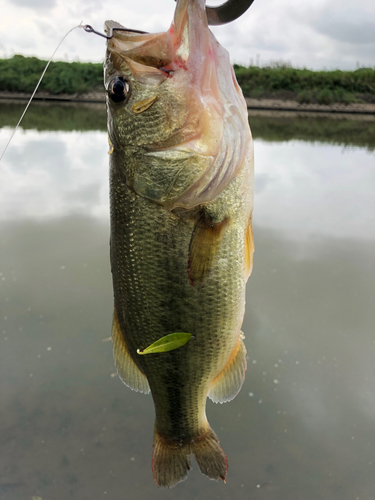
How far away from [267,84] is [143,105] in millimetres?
30162

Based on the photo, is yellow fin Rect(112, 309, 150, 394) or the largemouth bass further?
yellow fin Rect(112, 309, 150, 394)

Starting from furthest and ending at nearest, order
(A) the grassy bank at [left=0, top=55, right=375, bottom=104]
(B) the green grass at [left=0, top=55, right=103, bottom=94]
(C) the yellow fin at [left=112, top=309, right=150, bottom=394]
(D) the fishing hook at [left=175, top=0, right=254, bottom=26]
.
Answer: (B) the green grass at [left=0, top=55, right=103, bottom=94]
(A) the grassy bank at [left=0, top=55, right=375, bottom=104]
(C) the yellow fin at [left=112, top=309, right=150, bottom=394]
(D) the fishing hook at [left=175, top=0, right=254, bottom=26]

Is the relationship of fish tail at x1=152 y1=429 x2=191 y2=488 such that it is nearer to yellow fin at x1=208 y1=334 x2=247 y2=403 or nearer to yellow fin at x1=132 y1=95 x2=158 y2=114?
yellow fin at x1=208 y1=334 x2=247 y2=403

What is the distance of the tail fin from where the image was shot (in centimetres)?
155

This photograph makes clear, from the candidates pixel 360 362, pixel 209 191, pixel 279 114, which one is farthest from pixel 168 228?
pixel 279 114

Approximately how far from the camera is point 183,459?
62.8 inches

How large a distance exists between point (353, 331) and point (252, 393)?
5.17 feet

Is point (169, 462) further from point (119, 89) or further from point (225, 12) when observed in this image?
point (225, 12)

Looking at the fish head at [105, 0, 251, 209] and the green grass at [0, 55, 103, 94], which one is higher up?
the green grass at [0, 55, 103, 94]

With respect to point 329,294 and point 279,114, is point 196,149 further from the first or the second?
point 279,114

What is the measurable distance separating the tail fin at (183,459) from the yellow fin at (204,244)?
82 cm

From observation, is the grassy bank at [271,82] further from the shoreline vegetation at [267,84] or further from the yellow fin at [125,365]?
the yellow fin at [125,365]

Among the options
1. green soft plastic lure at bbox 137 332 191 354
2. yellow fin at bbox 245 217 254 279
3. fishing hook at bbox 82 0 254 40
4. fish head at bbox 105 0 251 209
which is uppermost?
fishing hook at bbox 82 0 254 40

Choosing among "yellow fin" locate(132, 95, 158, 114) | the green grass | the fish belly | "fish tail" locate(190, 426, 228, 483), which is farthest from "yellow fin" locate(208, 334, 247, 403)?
the green grass
